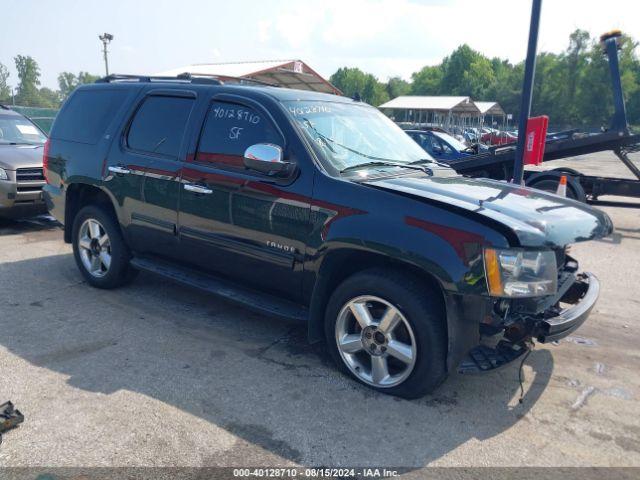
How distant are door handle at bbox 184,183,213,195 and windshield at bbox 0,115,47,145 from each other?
609cm

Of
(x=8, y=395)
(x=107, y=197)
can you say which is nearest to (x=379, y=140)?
(x=107, y=197)

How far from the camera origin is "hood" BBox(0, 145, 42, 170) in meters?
7.77

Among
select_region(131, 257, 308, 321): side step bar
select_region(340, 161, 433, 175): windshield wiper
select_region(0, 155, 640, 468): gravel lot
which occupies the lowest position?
select_region(0, 155, 640, 468): gravel lot

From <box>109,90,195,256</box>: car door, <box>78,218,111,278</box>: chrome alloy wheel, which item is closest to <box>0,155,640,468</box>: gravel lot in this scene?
<box>78,218,111,278</box>: chrome alloy wheel

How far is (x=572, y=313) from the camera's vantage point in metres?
3.31

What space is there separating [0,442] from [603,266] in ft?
23.1

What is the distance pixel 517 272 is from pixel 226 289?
7.37 ft

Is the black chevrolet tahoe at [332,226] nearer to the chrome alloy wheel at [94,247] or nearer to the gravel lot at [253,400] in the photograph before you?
the chrome alloy wheel at [94,247]

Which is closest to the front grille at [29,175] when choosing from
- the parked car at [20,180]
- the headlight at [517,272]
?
the parked car at [20,180]

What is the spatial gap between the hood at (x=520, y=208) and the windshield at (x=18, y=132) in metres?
7.73

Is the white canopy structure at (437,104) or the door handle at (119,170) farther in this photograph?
the white canopy structure at (437,104)

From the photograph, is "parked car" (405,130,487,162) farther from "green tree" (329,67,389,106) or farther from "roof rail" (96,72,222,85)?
"green tree" (329,67,389,106)

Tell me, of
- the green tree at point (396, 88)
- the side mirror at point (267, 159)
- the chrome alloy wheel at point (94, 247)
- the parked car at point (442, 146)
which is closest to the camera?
the side mirror at point (267, 159)

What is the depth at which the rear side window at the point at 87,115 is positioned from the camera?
5.10 m
